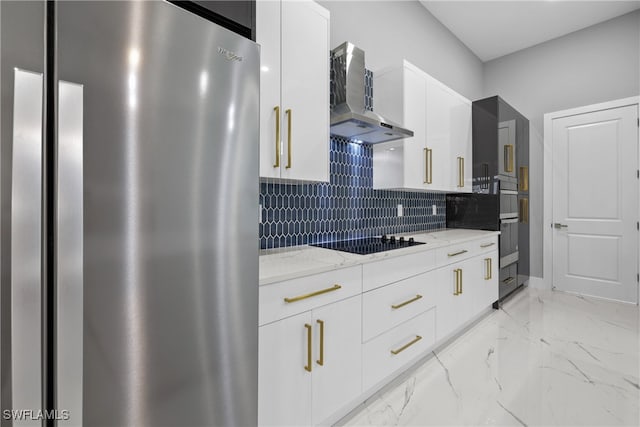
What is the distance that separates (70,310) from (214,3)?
1.04m

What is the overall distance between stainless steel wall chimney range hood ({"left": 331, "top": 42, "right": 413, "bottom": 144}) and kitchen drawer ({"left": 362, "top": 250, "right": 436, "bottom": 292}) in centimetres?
90

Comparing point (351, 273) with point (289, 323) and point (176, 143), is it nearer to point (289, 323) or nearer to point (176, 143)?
point (289, 323)

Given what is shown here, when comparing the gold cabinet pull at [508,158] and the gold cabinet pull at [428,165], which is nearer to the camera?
the gold cabinet pull at [428,165]

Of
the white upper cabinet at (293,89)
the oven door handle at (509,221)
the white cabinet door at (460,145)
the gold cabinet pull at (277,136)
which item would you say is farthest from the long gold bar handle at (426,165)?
the gold cabinet pull at (277,136)

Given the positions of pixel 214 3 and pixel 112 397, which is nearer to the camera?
pixel 112 397

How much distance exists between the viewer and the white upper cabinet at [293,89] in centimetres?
→ 156

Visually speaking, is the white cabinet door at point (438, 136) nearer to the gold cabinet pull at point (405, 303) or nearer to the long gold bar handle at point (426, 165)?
the long gold bar handle at point (426, 165)

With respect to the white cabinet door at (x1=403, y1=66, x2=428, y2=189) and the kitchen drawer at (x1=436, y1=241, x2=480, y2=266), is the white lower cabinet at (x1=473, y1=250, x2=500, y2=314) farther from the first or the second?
the white cabinet door at (x1=403, y1=66, x2=428, y2=189)

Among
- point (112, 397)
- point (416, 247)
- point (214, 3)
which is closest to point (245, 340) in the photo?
point (112, 397)

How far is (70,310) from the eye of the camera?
0.72 metres

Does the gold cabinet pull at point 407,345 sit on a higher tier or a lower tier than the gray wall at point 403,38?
lower

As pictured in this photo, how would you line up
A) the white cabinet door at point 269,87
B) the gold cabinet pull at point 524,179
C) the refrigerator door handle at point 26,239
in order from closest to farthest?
the refrigerator door handle at point 26,239, the white cabinet door at point 269,87, the gold cabinet pull at point 524,179

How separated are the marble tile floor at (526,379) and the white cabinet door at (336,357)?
9.5 inches

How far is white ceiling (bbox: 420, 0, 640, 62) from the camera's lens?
11.1 feet
